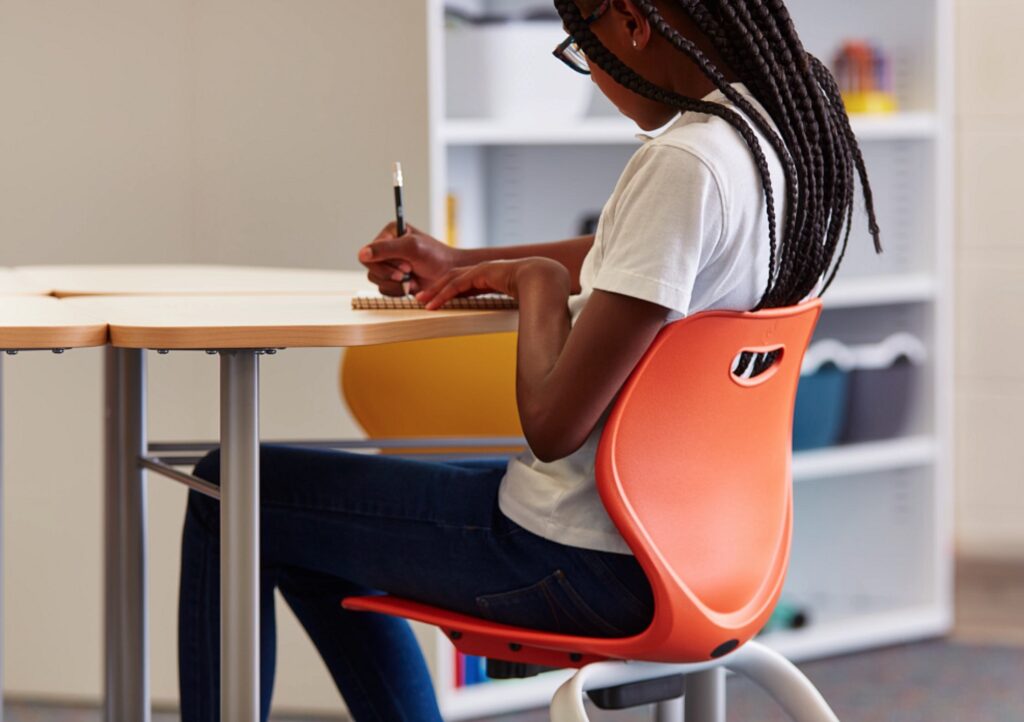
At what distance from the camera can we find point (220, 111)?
223 cm

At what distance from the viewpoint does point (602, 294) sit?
108 centimetres

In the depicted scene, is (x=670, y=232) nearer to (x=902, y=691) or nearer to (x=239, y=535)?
(x=239, y=535)

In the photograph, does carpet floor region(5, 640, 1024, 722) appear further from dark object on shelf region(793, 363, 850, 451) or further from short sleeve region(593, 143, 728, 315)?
short sleeve region(593, 143, 728, 315)

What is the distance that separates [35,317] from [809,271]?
25.7 inches

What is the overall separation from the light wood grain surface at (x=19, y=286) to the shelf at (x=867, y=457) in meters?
1.42

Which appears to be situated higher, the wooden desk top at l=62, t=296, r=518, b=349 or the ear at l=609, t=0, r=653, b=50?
the ear at l=609, t=0, r=653, b=50

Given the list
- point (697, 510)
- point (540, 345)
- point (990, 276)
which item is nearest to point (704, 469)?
point (697, 510)

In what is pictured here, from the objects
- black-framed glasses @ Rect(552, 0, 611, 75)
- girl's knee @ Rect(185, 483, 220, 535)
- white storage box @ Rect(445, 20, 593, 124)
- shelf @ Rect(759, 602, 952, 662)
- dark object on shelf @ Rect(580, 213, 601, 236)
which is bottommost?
shelf @ Rect(759, 602, 952, 662)

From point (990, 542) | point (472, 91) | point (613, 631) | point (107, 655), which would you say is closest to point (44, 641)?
point (107, 655)

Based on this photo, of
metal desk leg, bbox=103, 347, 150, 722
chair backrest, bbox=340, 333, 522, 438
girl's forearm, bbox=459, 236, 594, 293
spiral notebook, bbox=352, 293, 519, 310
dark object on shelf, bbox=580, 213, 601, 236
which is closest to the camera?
spiral notebook, bbox=352, 293, 519, 310

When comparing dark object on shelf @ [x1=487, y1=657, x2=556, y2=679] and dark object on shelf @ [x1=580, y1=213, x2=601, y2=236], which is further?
dark object on shelf @ [x1=580, y1=213, x2=601, y2=236]

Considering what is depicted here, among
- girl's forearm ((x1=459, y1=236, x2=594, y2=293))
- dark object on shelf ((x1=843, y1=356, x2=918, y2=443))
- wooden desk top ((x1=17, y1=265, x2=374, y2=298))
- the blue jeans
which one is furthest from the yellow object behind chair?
dark object on shelf ((x1=843, y1=356, x2=918, y2=443))

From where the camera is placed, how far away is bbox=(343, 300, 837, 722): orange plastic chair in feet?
3.66

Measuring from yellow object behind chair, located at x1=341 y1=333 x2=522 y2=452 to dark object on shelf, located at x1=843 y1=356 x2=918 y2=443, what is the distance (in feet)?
3.41
